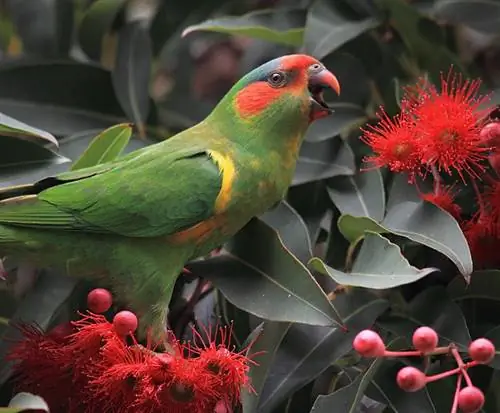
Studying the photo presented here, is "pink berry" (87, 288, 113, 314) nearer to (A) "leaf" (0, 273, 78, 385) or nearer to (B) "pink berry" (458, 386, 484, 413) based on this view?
(A) "leaf" (0, 273, 78, 385)

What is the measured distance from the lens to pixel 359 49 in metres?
1.72

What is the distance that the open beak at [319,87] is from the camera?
1357 millimetres

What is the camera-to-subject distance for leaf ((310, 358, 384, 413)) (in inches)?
45.8

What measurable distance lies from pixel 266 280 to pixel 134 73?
62 cm

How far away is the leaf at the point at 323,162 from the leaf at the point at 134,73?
1.10 feet

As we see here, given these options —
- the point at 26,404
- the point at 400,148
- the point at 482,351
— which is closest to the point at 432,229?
the point at 400,148

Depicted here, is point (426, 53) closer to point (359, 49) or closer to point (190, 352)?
point (359, 49)

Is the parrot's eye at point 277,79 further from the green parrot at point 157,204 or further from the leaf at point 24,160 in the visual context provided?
the leaf at point 24,160

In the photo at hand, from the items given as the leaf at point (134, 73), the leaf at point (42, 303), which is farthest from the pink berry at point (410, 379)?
the leaf at point (134, 73)

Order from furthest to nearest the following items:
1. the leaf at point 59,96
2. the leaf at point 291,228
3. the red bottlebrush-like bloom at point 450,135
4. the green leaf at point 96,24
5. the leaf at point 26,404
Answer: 1. the green leaf at point 96,24
2. the leaf at point 59,96
3. the leaf at point 291,228
4. the red bottlebrush-like bloom at point 450,135
5. the leaf at point 26,404

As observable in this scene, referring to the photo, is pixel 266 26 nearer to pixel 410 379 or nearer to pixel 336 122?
pixel 336 122

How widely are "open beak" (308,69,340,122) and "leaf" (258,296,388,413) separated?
0.30 m

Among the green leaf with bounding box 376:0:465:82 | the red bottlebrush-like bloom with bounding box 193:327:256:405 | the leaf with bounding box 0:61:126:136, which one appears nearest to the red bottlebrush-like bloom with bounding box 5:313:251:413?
the red bottlebrush-like bloom with bounding box 193:327:256:405

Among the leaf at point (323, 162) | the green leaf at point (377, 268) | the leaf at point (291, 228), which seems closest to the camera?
the green leaf at point (377, 268)
